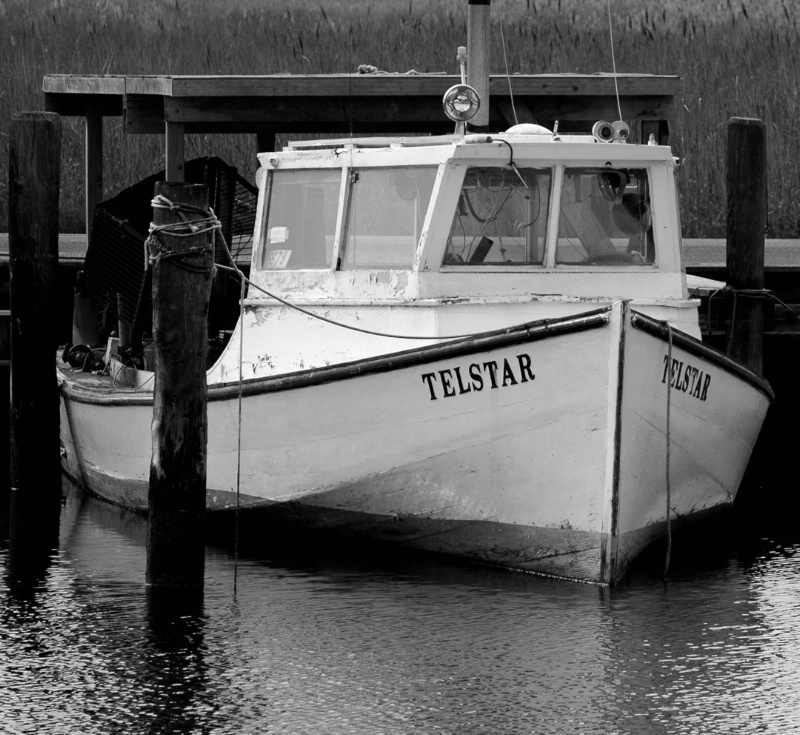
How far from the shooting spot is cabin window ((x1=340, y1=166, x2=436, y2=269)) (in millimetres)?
9562

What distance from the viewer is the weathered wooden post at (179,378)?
8.29 m

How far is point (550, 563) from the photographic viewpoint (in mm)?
9062

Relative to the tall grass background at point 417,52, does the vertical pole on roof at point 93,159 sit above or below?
below

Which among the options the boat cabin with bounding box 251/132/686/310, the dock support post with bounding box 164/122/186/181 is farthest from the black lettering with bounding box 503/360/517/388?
the dock support post with bounding box 164/122/186/181

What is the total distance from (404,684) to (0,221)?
15.1 metres

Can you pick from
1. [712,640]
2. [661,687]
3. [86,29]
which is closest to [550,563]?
[712,640]

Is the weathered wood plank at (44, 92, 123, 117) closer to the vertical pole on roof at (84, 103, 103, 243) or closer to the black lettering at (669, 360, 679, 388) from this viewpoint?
the vertical pole on roof at (84, 103, 103, 243)

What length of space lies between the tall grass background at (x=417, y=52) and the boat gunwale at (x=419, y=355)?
→ 38.9 feet

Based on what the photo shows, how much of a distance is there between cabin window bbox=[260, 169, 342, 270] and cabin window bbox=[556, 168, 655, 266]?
1400 mm

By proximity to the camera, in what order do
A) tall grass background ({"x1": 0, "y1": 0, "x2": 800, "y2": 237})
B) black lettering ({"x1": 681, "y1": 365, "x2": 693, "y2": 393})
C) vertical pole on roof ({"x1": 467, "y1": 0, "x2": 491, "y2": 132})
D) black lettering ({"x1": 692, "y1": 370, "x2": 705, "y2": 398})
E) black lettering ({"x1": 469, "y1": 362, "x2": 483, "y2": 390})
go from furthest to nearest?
tall grass background ({"x1": 0, "y1": 0, "x2": 800, "y2": 237}), vertical pole on roof ({"x1": 467, "y1": 0, "x2": 491, "y2": 132}), black lettering ({"x1": 692, "y1": 370, "x2": 705, "y2": 398}), black lettering ({"x1": 681, "y1": 365, "x2": 693, "y2": 393}), black lettering ({"x1": 469, "y1": 362, "x2": 483, "y2": 390})

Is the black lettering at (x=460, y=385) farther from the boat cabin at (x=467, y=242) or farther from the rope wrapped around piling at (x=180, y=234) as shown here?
the rope wrapped around piling at (x=180, y=234)

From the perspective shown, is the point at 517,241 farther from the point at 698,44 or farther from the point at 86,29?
the point at 86,29

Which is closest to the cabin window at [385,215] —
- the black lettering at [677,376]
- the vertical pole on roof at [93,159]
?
the black lettering at [677,376]

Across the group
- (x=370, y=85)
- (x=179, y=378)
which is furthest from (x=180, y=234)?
(x=370, y=85)
